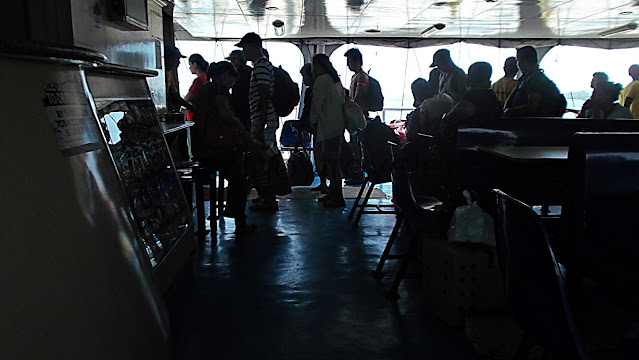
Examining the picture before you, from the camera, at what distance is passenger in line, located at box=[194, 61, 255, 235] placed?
3898 mm

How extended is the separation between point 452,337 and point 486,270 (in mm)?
331

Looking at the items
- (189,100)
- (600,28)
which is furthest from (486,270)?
(600,28)

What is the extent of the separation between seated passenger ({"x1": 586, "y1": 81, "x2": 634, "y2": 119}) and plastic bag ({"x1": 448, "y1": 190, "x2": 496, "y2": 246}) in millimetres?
2978

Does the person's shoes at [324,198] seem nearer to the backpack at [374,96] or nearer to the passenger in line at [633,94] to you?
the backpack at [374,96]

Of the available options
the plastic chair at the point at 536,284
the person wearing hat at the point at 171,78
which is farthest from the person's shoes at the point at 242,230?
the plastic chair at the point at 536,284

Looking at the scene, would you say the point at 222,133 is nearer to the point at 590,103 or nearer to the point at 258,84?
the point at 258,84

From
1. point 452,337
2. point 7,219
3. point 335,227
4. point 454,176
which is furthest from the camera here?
point 335,227

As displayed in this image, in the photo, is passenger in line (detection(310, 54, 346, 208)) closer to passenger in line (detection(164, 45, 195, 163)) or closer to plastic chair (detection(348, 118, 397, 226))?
plastic chair (detection(348, 118, 397, 226))

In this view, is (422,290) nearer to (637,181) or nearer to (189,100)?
(637,181)

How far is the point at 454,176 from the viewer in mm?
3256

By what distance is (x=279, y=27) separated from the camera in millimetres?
9797

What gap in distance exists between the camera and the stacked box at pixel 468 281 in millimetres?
2383

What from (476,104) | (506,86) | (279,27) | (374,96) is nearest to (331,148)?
(374,96)

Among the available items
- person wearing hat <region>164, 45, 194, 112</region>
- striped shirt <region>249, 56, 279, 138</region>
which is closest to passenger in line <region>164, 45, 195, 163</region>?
person wearing hat <region>164, 45, 194, 112</region>
